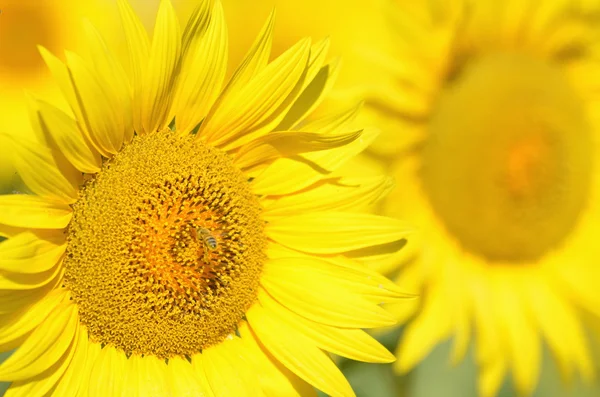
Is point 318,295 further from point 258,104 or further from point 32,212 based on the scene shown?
point 32,212

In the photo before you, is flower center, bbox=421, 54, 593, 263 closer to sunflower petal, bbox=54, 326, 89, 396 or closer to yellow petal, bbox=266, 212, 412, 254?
yellow petal, bbox=266, 212, 412, 254

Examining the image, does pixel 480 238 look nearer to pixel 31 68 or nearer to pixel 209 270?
pixel 209 270

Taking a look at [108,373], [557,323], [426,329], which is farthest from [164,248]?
[557,323]

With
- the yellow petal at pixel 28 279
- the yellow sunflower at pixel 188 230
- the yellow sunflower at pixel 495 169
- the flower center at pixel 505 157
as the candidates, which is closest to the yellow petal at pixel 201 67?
the yellow sunflower at pixel 188 230

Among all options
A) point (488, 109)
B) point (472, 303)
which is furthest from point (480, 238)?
point (488, 109)

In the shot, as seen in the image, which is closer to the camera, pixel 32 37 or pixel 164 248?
pixel 164 248

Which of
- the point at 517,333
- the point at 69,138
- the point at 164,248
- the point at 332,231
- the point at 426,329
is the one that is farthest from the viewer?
the point at 517,333

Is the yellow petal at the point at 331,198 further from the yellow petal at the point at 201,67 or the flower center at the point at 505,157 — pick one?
the flower center at the point at 505,157
